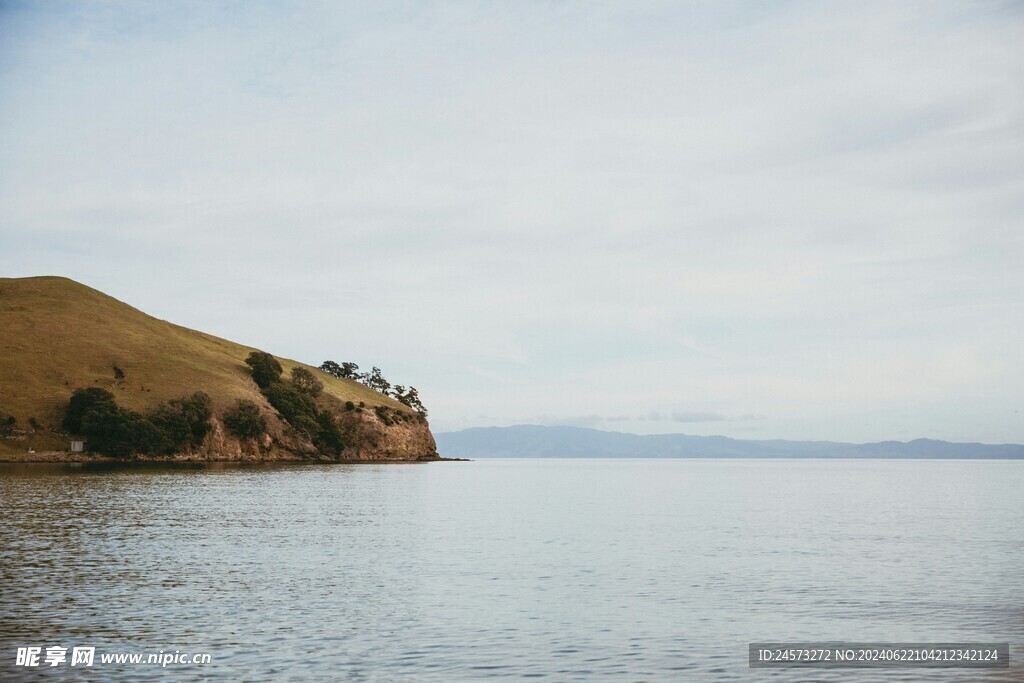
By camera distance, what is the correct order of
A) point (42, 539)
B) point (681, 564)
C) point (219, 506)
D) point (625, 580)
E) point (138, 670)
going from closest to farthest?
1. point (138, 670)
2. point (625, 580)
3. point (681, 564)
4. point (42, 539)
5. point (219, 506)

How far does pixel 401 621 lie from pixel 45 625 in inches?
464

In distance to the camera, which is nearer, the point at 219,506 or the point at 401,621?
the point at 401,621

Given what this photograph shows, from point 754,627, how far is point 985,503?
92183 mm

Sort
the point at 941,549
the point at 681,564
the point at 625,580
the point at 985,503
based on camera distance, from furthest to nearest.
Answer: the point at 985,503 → the point at 941,549 → the point at 681,564 → the point at 625,580

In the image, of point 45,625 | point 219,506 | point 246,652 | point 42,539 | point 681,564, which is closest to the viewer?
point 246,652

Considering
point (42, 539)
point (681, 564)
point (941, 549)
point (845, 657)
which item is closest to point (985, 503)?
point (941, 549)

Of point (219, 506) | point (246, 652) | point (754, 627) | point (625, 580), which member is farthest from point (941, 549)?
point (219, 506)

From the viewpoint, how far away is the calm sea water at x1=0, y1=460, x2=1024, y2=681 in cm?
2614

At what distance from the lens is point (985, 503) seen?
108 metres

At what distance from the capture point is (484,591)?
3825 centimetres

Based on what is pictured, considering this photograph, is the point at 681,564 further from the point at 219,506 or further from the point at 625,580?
the point at 219,506

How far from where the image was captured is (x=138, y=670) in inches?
938

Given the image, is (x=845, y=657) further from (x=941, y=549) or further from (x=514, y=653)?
(x=941, y=549)

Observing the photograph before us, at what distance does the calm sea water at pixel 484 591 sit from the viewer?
2614 centimetres
